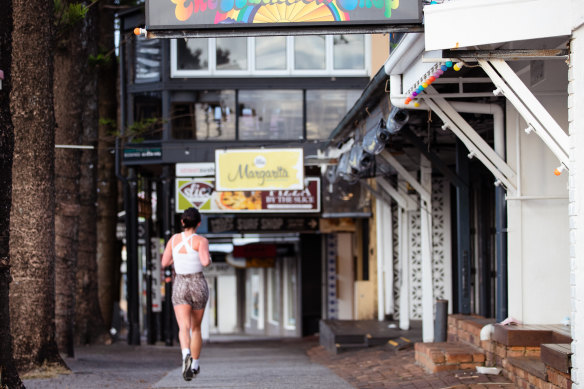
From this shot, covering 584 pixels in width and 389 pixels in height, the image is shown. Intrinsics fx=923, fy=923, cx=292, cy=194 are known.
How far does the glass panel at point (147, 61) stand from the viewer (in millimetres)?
22312

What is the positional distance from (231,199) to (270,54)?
389cm

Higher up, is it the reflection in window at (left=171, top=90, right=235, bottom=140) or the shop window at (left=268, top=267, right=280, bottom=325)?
the reflection in window at (left=171, top=90, right=235, bottom=140)

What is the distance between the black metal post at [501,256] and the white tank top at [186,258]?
11.1 ft

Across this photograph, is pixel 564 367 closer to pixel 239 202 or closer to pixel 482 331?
pixel 482 331

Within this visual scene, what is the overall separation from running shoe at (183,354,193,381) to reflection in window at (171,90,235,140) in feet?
44.9

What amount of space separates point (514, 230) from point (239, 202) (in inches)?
496

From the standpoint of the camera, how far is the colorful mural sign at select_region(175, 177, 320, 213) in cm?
2150

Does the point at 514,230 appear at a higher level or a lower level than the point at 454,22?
lower

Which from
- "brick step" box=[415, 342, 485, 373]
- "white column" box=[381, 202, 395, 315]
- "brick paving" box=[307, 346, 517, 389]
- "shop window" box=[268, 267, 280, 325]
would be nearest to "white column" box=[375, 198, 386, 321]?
"white column" box=[381, 202, 395, 315]

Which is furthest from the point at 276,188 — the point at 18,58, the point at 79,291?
the point at 18,58

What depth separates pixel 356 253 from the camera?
80.1ft

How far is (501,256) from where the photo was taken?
33.3 feet

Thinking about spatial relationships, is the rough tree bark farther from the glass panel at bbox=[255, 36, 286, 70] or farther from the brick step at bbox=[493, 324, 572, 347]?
the brick step at bbox=[493, 324, 572, 347]

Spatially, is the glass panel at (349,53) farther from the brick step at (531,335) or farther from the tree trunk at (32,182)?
the brick step at (531,335)
